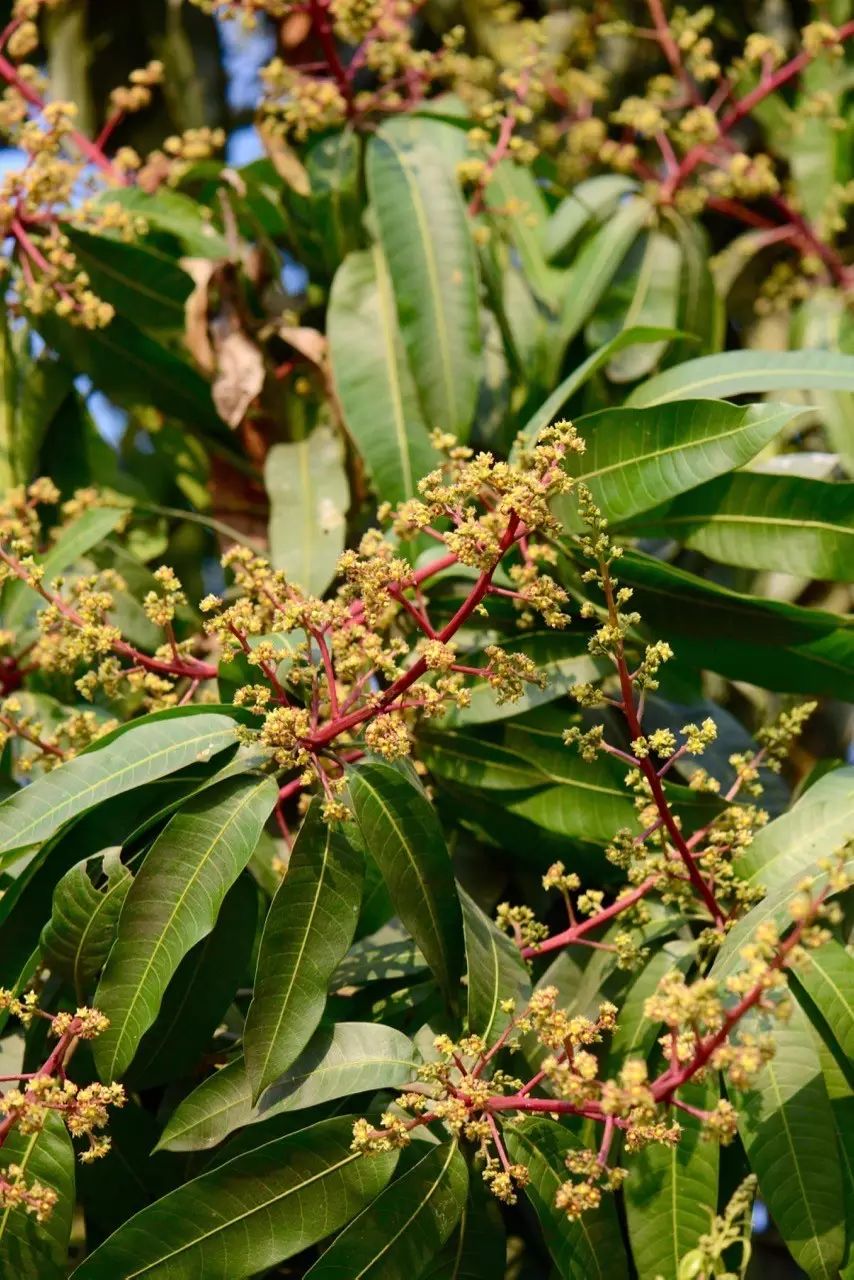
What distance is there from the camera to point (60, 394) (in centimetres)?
189

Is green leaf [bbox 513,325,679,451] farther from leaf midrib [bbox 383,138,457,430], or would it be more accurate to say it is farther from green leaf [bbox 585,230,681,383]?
green leaf [bbox 585,230,681,383]

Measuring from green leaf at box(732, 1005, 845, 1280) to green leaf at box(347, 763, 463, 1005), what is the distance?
0.27 meters

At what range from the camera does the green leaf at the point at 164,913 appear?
1.16 m

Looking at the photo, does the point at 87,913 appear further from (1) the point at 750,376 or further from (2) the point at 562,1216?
(1) the point at 750,376

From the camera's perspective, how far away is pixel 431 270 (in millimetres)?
1745

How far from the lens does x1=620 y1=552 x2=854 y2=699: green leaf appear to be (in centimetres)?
144

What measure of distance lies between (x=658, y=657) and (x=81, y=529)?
773mm

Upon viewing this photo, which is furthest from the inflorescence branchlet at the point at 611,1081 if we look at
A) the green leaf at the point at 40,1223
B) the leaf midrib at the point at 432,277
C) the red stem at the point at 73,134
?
the red stem at the point at 73,134

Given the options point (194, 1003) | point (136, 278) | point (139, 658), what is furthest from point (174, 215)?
point (194, 1003)

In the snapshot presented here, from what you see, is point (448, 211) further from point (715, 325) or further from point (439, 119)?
point (715, 325)

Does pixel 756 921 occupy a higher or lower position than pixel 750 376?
lower

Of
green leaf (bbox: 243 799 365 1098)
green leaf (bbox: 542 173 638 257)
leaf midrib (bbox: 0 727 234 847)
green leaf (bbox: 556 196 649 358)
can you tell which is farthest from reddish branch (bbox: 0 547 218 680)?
green leaf (bbox: 542 173 638 257)

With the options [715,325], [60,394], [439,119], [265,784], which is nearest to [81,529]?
[60,394]

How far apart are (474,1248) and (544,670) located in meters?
0.52
